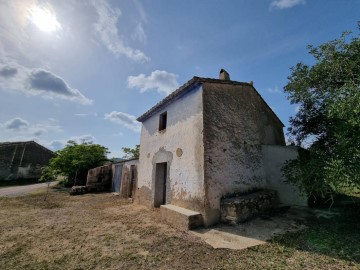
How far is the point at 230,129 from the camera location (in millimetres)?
7129

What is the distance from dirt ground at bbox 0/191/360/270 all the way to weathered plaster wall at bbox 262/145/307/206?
3970mm

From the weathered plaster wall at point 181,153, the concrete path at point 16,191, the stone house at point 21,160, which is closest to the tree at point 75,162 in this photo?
the concrete path at point 16,191

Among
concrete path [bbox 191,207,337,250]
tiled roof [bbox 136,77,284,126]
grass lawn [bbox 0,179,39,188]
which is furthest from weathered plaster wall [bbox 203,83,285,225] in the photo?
grass lawn [bbox 0,179,39,188]

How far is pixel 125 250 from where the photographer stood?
426cm

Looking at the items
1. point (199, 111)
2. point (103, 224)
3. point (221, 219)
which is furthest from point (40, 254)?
point (199, 111)

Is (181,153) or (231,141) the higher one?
(231,141)

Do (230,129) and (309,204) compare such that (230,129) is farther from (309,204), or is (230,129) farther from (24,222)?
(24,222)

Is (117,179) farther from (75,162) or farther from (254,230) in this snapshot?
(254,230)

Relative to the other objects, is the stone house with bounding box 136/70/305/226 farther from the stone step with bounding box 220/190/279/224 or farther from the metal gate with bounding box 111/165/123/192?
the metal gate with bounding box 111/165/123/192

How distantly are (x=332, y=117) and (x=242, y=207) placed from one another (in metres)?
3.59

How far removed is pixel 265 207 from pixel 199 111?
416 cm

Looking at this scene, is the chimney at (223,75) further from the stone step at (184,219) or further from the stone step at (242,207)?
the stone step at (184,219)

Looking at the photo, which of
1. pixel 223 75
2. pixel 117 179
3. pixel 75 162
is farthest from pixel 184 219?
pixel 75 162

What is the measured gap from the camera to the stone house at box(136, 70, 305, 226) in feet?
20.4
